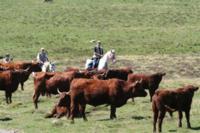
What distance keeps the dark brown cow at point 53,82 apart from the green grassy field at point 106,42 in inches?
23.7

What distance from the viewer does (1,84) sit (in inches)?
927

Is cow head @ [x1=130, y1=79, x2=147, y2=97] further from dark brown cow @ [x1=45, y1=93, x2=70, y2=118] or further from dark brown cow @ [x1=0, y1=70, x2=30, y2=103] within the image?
dark brown cow @ [x1=0, y1=70, x2=30, y2=103]

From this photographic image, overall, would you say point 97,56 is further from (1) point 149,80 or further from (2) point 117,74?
(1) point 149,80

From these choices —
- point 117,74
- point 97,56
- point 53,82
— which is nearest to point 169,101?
point 53,82

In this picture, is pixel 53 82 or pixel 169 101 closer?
pixel 169 101

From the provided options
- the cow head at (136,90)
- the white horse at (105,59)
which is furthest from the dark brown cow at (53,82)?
the cow head at (136,90)

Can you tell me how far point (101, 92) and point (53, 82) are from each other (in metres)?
3.78

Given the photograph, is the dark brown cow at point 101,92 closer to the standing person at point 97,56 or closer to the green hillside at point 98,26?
the standing person at point 97,56

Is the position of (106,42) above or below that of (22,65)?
below

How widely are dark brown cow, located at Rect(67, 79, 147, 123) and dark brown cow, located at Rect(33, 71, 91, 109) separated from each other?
10.4 feet

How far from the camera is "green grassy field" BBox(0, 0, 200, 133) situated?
19219 mm

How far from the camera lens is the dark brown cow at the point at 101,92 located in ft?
63.1

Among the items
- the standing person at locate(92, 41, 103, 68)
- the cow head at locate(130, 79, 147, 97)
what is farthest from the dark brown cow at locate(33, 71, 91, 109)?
the standing person at locate(92, 41, 103, 68)

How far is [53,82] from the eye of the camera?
22.6 m
